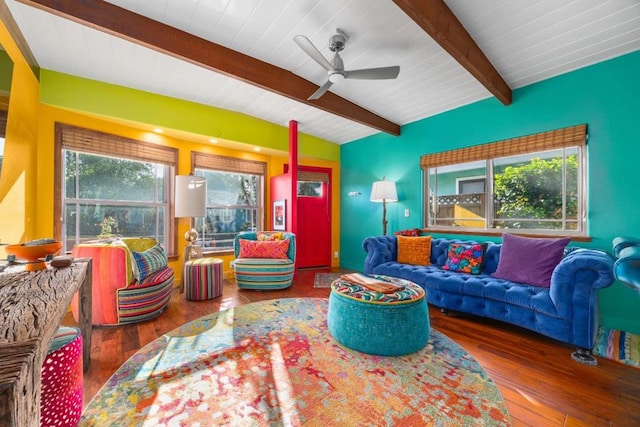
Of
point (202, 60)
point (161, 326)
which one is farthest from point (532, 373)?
point (202, 60)

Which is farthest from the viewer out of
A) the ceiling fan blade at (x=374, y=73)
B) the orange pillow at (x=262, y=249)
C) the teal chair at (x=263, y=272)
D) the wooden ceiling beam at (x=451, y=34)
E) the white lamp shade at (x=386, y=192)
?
the white lamp shade at (x=386, y=192)

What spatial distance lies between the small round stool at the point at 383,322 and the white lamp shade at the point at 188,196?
247cm

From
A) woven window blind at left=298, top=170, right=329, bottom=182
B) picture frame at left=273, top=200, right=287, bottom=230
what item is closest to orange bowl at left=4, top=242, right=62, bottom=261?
picture frame at left=273, top=200, right=287, bottom=230

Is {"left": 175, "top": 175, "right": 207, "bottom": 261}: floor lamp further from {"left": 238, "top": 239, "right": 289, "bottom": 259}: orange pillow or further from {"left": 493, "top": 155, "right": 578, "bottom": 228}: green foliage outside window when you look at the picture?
{"left": 493, "top": 155, "right": 578, "bottom": 228}: green foliage outside window

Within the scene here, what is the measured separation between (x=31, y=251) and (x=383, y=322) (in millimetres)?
2176

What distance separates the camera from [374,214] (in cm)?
488

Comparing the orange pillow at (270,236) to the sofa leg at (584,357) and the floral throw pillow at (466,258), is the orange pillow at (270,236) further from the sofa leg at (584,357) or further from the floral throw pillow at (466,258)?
the sofa leg at (584,357)

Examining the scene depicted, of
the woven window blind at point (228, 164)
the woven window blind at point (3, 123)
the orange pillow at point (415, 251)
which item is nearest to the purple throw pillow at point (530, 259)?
the orange pillow at point (415, 251)

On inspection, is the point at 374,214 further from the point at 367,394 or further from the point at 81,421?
the point at 81,421

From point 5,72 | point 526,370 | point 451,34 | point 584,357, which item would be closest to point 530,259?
point 584,357

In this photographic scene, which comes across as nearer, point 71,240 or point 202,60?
point 202,60

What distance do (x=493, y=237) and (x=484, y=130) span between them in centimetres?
142

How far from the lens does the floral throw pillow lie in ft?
9.86

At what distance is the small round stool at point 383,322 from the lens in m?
1.95
